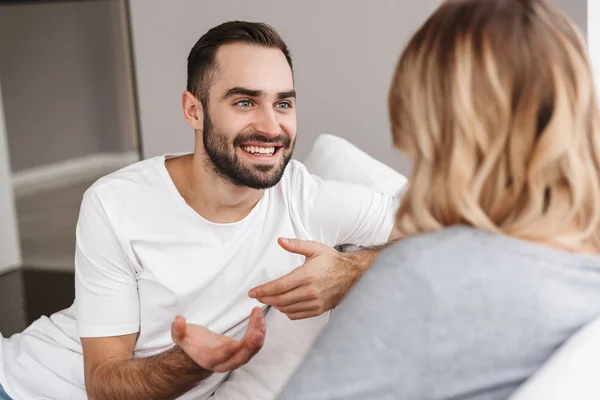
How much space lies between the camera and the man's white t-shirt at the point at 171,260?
5.73ft

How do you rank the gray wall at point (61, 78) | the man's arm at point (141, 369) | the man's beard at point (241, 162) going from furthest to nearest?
1. the gray wall at point (61, 78)
2. the man's beard at point (241, 162)
3. the man's arm at point (141, 369)

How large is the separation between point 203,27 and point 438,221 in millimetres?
1981

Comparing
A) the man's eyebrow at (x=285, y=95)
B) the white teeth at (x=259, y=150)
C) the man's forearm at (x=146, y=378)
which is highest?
the man's eyebrow at (x=285, y=95)

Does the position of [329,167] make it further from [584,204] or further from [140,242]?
[584,204]

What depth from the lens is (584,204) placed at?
1013mm

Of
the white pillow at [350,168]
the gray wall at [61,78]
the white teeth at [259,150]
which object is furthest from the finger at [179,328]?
the gray wall at [61,78]

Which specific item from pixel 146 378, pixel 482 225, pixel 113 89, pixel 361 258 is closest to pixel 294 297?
pixel 361 258

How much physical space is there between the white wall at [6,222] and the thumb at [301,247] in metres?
3.05

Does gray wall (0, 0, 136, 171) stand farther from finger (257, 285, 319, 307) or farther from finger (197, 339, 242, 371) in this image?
finger (197, 339, 242, 371)

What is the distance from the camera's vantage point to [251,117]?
186cm

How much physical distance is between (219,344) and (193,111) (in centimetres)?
72

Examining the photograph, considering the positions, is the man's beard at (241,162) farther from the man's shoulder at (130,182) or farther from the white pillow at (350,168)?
the white pillow at (350,168)

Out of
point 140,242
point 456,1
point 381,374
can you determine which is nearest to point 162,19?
point 140,242

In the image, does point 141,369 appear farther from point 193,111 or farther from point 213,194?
point 193,111
